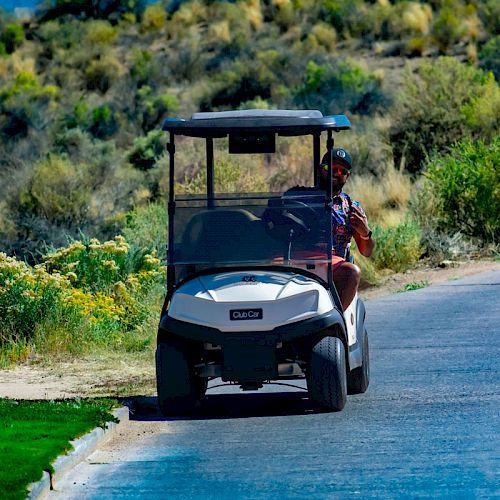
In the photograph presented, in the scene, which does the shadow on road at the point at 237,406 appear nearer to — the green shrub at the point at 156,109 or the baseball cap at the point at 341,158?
the baseball cap at the point at 341,158

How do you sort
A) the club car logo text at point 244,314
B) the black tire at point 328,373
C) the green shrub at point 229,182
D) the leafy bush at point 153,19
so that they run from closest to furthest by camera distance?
the club car logo text at point 244,314
the black tire at point 328,373
the green shrub at point 229,182
the leafy bush at point 153,19

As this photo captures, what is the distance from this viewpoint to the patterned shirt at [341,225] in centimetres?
1063

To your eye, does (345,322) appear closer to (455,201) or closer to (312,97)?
(455,201)

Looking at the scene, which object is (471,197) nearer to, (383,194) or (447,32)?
(383,194)

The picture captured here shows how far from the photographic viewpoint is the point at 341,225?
1065cm

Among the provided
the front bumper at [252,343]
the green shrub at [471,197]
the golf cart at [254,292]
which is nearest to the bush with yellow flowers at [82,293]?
the golf cart at [254,292]

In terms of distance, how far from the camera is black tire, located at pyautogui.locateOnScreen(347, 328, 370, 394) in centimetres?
1081

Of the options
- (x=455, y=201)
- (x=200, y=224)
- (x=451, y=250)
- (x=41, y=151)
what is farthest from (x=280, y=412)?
(x=41, y=151)

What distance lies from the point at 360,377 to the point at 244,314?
5.53ft

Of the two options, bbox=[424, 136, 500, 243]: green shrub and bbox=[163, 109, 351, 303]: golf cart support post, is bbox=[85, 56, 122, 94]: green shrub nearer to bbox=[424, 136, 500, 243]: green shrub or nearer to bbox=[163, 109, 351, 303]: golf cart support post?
bbox=[424, 136, 500, 243]: green shrub

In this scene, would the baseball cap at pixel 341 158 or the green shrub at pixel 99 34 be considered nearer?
the baseball cap at pixel 341 158

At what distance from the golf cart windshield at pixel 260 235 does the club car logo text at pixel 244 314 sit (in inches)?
22.9

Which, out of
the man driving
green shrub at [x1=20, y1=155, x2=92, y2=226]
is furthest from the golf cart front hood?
green shrub at [x1=20, y1=155, x2=92, y2=226]

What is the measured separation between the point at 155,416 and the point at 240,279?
4.56 feet
